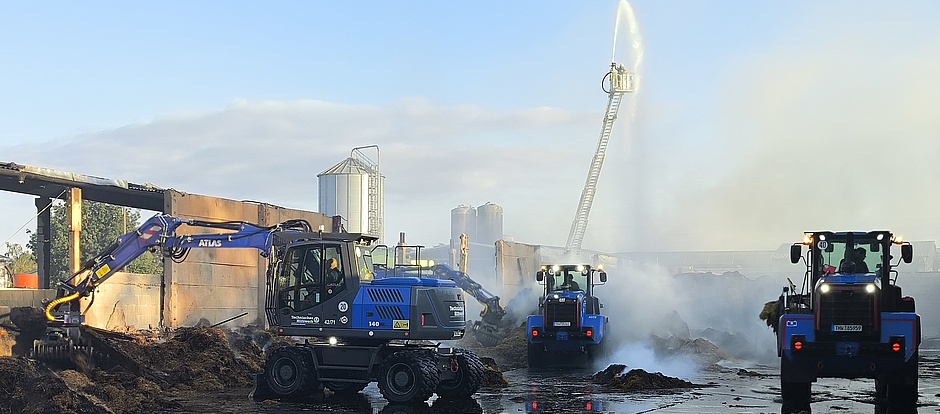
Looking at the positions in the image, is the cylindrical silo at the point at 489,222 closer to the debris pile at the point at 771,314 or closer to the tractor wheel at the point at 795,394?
the debris pile at the point at 771,314

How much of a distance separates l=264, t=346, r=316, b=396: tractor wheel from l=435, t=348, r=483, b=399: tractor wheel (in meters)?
2.73

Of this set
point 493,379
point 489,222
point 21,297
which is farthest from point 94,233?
point 489,222

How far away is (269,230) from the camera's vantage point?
74.6 feet

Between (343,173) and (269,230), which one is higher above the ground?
(343,173)

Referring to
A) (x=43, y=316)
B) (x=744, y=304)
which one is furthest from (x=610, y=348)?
(x=744, y=304)

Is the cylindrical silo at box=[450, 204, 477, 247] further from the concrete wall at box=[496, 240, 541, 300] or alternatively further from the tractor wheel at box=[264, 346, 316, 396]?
the tractor wheel at box=[264, 346, 316, 396]

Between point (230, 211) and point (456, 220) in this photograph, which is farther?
point (456, 220)

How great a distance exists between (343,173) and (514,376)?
67.8m

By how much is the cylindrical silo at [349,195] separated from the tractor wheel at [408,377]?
234ft

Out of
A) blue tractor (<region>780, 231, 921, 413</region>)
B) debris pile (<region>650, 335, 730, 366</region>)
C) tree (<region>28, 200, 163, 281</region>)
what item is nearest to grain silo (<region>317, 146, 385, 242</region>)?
tree (<region>28, 200, 163, 281</region>)

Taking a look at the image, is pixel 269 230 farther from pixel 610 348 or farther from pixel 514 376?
pixel 610 348

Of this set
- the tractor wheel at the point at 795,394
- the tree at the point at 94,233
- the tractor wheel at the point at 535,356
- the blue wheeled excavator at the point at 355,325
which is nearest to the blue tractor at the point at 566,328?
the tractor wheel at the point at 535,356

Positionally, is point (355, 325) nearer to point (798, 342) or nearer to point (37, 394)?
point (37, 394)

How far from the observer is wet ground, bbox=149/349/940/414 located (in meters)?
18.8
